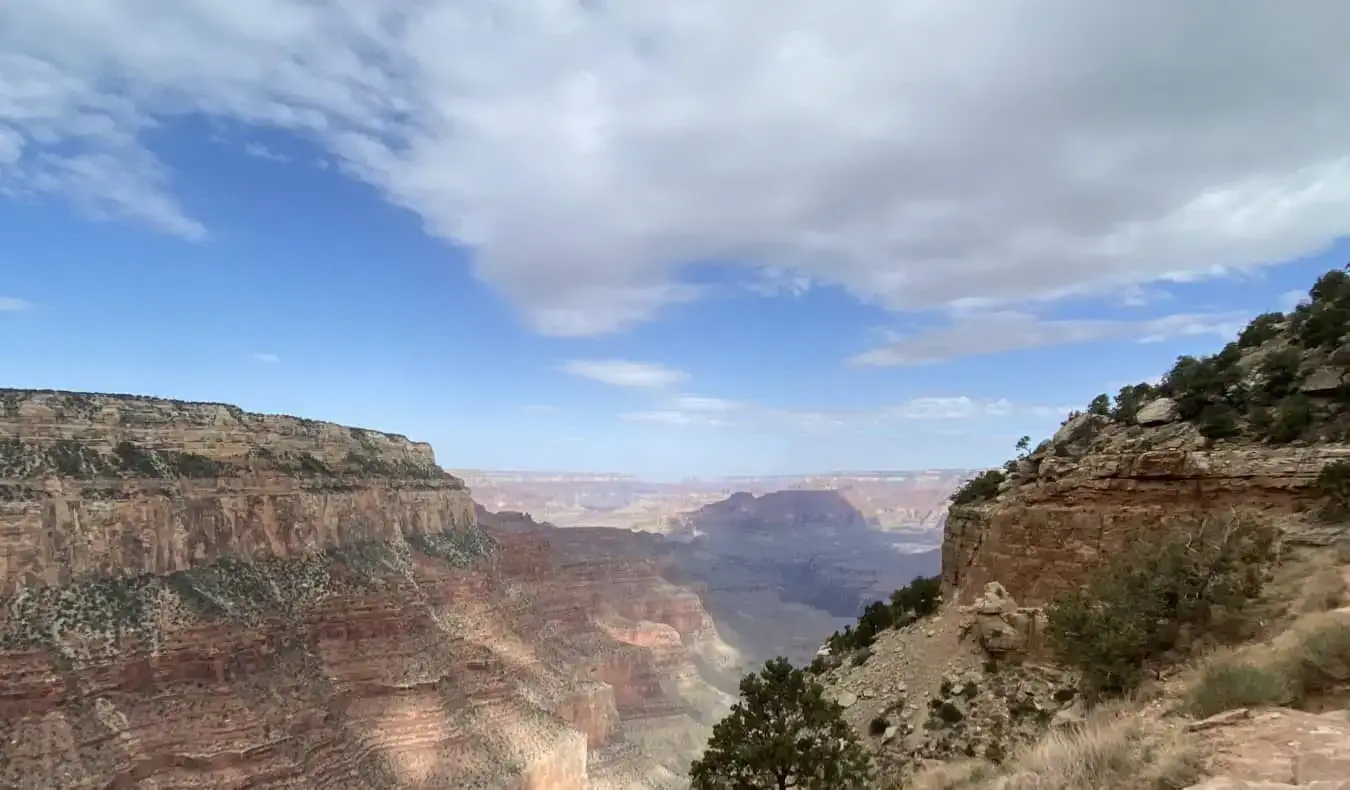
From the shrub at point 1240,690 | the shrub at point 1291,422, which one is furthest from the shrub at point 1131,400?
the shrub at point 1240,690

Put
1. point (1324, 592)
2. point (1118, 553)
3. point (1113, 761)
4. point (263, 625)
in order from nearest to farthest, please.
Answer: point (1113, 761) < point (1324, 592) < point (1118, 553) < point (263, 625)

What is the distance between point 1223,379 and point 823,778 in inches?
486

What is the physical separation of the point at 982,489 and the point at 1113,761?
1516cm

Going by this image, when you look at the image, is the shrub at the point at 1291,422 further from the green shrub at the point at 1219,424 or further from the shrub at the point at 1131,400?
the shrub at the point at 1131,400

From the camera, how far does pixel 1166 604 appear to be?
415 inches

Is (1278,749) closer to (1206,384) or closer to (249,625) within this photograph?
(1206,384)

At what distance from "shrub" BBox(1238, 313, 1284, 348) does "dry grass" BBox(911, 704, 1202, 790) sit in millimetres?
14737

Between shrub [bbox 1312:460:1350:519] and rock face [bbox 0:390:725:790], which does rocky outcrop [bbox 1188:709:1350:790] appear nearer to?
shrub [bbox 1312:460:1350:519]

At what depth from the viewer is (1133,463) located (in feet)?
44.5

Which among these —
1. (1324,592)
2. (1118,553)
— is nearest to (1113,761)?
(1324,592)

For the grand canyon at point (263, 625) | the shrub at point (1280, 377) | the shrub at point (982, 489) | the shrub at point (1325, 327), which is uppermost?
the shrub at point (1325, 327)

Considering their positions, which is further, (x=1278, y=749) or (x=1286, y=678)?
(x=1286, y=678)

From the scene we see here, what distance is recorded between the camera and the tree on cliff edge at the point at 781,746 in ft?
33.3

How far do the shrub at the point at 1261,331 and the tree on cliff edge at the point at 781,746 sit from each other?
582 inches
